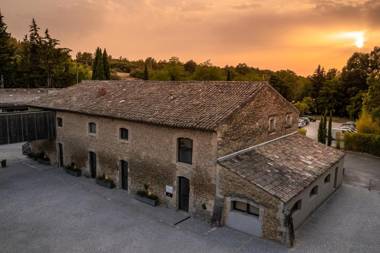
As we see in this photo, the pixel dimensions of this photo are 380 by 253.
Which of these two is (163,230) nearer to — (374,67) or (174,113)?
(174,113)

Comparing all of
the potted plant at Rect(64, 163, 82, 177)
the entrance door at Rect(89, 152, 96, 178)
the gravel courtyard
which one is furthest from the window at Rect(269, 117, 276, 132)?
the potted plant at Rect(64, 163, 82, 177)

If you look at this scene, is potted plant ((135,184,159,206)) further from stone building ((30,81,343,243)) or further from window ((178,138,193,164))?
window ((178,138,193,164))

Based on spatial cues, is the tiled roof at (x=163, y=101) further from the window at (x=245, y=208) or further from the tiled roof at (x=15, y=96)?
the tiled roof at (x=15, y=96)

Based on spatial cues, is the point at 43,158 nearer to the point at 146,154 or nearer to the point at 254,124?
the point at 146,154

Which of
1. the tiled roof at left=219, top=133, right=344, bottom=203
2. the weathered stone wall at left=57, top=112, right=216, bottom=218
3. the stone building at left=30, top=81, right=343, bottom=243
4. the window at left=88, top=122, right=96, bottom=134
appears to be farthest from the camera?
the window at left=88, top=122, right=96, bottom=134

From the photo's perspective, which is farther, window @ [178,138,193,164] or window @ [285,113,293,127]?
window @ [285,113,293,127]

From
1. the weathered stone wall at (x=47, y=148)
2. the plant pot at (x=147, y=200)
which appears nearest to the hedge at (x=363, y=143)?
the plant pot at (x=147, y=200)

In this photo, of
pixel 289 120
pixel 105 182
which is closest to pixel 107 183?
pixel 105 182
